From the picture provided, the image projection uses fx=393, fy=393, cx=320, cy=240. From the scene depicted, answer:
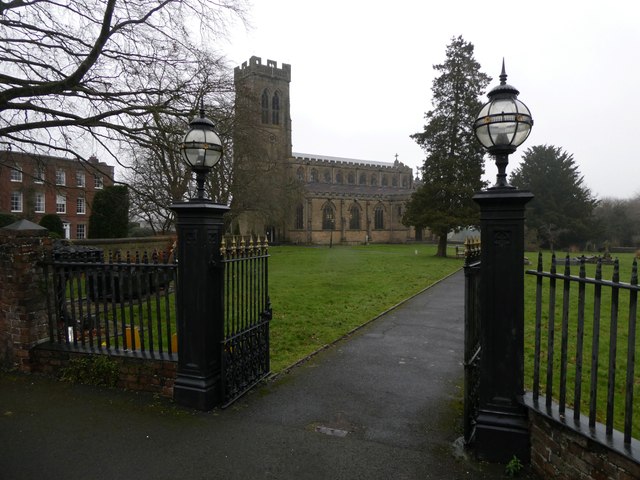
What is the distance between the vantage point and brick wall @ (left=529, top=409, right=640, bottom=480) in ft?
8.46

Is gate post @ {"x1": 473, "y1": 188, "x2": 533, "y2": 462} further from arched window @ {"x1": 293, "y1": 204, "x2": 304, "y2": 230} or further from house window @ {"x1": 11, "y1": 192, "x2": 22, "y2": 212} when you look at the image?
arched window @ {"x1": 293, "y1": 204, "x2": 304, "y2": 230}

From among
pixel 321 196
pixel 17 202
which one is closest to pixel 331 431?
pixel 17 202

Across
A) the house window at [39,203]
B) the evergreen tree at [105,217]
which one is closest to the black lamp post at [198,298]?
the evergreen tree at [105,217]

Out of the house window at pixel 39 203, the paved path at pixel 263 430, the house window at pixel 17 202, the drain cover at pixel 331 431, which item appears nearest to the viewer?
the paved path at pixel 263 430

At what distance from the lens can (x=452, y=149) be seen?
3039cm

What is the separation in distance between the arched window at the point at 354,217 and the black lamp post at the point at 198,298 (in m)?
55.3

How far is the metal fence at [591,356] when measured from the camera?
259 centimetres

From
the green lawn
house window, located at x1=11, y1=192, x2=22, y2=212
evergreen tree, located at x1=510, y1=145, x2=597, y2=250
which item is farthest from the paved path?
evergreen tree, located at x1=510, y1=145, x2=597, y2=250

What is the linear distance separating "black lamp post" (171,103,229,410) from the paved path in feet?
0.88

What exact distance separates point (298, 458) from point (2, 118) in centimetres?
1112

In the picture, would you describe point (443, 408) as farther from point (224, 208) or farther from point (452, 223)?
point (452, 223)

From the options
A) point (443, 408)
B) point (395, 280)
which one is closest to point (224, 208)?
point (443, 408)

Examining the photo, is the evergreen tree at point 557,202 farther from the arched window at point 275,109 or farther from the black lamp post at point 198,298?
the black lamp post at point 198,298

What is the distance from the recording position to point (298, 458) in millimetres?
3451
